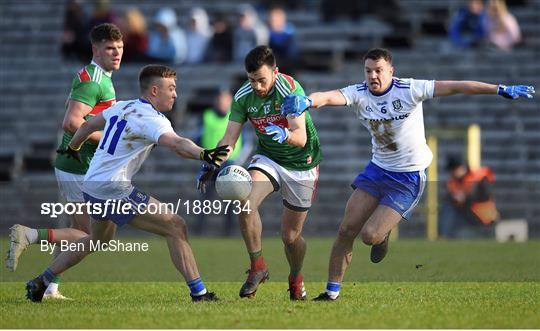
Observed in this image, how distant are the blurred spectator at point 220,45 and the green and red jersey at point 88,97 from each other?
39.8ft

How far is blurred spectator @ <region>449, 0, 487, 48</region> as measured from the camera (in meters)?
22.0

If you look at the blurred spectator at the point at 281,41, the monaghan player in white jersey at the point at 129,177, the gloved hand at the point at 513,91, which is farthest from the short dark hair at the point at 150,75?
the blurred spectator at the point at 281,41

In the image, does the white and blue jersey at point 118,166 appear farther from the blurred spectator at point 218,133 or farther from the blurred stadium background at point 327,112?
the blurred stadium background at point 327,112

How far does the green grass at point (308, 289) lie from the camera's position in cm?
842

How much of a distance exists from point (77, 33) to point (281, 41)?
4042 millimetres

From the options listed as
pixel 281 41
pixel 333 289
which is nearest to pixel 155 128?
pixel 333 289

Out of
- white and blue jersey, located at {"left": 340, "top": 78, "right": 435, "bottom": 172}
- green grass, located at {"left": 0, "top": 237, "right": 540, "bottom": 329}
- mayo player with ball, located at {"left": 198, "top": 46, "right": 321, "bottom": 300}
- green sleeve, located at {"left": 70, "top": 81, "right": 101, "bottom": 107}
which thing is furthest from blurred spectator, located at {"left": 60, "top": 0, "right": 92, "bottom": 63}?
white and blue jersey, located at {"left": 340, "top": 78, "right": 435, "bottom": 172}

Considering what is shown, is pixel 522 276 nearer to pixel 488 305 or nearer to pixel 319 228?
pixel 488 305

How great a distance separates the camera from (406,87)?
1005 centimetres

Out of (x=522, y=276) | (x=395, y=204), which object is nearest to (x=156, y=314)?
(x=395, y=204)

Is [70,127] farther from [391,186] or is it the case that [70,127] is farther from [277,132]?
[391,186]

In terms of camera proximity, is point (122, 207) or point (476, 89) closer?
point (122, 207)

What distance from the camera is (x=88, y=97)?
10.4 meters

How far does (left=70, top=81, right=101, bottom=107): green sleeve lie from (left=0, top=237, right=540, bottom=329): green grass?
1663mm
